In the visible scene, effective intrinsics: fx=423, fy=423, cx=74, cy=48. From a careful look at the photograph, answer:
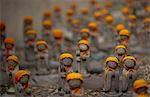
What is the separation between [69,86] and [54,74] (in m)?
3.00

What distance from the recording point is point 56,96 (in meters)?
9.88

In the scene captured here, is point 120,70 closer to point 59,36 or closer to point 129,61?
point 129,61

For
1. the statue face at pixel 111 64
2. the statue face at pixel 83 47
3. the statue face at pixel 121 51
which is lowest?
the statue face at pixel 111 64

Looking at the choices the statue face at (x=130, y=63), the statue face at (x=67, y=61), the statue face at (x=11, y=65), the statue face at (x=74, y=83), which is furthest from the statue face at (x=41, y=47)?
the statue face at (x=74, y=83)

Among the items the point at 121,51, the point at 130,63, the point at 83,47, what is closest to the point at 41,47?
the point at 83,47

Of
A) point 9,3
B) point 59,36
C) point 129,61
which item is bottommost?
point 129,61

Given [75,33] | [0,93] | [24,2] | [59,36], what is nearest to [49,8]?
[24,2]

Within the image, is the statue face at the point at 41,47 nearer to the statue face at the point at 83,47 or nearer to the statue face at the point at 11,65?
the statue face at the point at 83,47

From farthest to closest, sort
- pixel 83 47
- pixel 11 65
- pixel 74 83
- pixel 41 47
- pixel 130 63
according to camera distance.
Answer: pixel 41 47
pixel 83 47
pixel 11 65
pixel 130 63
pixel 74 83

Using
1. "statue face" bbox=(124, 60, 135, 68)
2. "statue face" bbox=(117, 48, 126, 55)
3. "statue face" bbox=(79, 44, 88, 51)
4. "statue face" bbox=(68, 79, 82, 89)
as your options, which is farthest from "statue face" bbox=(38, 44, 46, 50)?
"statue face" bbox=(68, 79, 82, 89)

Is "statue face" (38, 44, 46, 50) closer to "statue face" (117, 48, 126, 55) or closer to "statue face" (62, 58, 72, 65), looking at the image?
"statue face" (62, 58, 72, 65)

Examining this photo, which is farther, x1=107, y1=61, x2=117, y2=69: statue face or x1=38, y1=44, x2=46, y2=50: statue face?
x1=38, y1=44, x2=46, y2=50: statue face

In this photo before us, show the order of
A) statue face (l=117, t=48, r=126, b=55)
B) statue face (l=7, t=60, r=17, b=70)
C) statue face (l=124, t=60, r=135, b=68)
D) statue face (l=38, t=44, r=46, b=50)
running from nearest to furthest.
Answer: statue face (l=124, t=60, r=135, b=68) < statue face (l=7, t=60, r=17, b=70) < statue face (l=117, t=48, r=126, b=55) < statue face (l=38, t=44, r=46, b=50)

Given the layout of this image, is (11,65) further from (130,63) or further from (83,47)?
(130,63)
